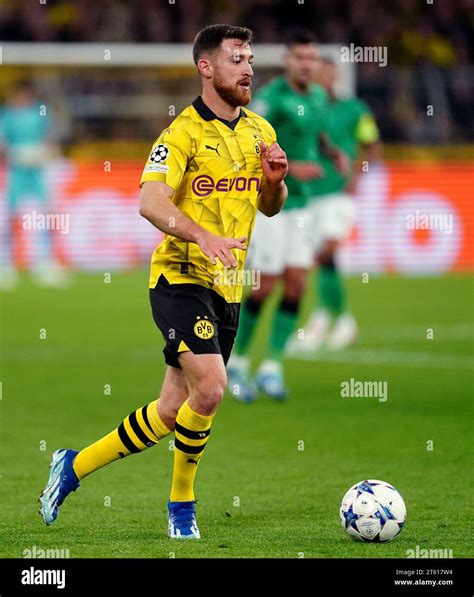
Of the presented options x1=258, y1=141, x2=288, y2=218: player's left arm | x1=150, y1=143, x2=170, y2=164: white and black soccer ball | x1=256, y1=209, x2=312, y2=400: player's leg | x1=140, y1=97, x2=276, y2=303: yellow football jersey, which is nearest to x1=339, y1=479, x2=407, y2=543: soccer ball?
x1=140, y1=97, x2=276, y2=303: yellow football jersey

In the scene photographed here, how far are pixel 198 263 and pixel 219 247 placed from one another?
0.46 metres

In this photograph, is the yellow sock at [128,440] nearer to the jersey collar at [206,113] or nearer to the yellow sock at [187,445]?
the yellow sock at [187,445]

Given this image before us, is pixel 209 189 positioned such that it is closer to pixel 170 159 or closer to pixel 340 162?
pixel 170 159

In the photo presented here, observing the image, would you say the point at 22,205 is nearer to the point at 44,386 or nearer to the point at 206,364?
the point at 44,386

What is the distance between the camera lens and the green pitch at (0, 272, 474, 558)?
5.86 metres

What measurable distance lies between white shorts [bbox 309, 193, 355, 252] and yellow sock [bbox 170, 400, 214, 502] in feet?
27.1

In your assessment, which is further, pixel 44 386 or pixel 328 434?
pixel 44 386

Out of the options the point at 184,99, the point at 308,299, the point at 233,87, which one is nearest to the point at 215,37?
the point at 233,87

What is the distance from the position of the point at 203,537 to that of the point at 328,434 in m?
3.09

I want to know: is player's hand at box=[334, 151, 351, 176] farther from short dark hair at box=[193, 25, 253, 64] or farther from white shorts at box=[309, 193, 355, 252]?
short dark hair at box=[193, 25, 253, 64]

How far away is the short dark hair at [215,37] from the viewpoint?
5.93m

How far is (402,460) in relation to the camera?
7.90m

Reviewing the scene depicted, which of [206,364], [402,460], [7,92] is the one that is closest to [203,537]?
[206,364]

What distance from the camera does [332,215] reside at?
563 inches
